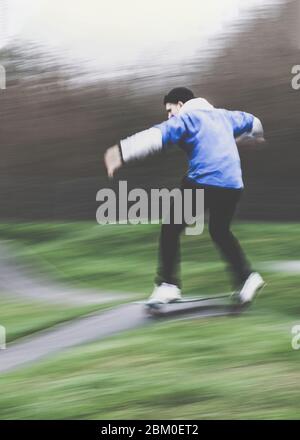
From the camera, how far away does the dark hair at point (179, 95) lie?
5598 mm

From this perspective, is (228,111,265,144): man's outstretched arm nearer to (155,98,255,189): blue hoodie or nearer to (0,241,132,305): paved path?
(155,98,255,189): blue hoodie

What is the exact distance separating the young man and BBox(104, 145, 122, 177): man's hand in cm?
10

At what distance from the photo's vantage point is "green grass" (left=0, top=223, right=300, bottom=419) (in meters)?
5.23

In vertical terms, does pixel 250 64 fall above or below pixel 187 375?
above

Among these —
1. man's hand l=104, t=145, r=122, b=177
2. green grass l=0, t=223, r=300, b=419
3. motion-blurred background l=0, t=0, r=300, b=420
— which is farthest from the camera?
man's hand l=104, t=145, r=122, b=177

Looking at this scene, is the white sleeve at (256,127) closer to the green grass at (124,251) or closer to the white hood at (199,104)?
the white hood at (199,104)

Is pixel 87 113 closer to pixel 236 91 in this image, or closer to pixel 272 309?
pixel 236 91

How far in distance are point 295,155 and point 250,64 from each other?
0.56 m

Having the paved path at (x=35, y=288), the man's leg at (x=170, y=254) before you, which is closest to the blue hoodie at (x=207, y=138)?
the man's leg at (x=170, y=254)

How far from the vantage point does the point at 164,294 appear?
18.4 ft

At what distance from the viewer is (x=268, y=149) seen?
18.4 feet

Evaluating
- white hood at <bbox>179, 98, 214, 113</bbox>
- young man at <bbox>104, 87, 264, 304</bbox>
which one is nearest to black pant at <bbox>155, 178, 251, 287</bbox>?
young man at <bbox>104, 87, 264, 304</bbox>

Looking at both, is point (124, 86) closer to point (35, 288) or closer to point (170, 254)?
point (170, 254)

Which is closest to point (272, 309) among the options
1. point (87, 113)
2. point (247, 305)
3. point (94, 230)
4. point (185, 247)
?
point (247, 305)
